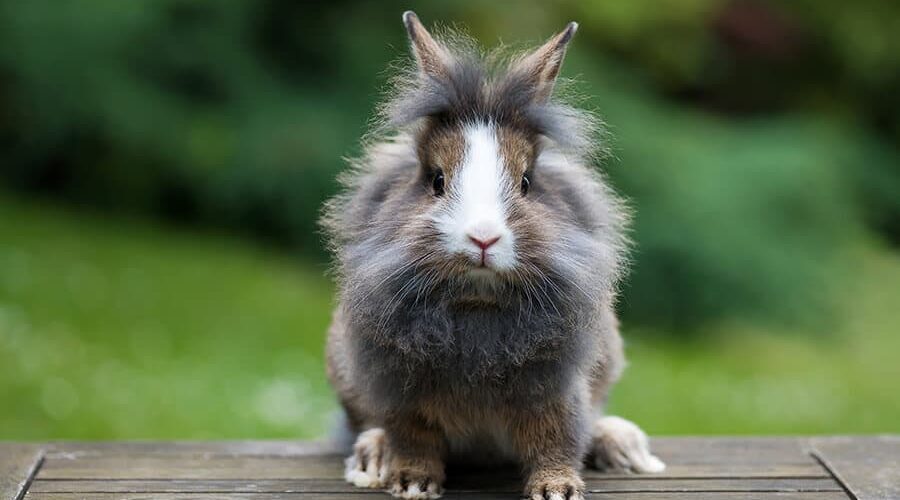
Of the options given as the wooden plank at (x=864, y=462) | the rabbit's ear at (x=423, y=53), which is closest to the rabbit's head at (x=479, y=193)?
the rabbit's ear at (x=423, y=53)

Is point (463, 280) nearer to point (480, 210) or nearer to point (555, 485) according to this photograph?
point (480, 210)

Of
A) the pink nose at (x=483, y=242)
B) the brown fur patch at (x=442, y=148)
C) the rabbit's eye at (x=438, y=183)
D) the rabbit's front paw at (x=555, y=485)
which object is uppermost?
the brown fur patch at (x=442, y=148)

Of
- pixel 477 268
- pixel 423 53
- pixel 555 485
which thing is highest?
pixel 423 53

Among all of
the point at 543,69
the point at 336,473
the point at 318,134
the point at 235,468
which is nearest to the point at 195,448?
the point at 235,468

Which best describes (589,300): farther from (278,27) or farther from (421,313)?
(278,27)

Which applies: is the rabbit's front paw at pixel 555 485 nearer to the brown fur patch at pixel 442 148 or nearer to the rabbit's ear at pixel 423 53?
the brown fur patch at pixel 442 148

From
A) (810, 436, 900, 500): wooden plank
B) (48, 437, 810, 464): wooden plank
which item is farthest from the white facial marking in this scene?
(810, 436, 900, 500): wooden plank

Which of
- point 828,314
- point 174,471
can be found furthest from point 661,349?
point 174,471
